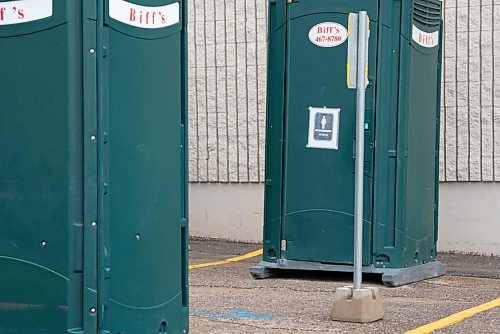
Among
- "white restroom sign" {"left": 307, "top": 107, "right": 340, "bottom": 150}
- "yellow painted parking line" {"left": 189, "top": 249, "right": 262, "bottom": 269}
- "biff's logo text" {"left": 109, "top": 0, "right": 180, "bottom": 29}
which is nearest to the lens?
"biff's logo text" {"left": 109, "top": 0, "right": 180, "bottom": 29}

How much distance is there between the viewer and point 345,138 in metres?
10.4

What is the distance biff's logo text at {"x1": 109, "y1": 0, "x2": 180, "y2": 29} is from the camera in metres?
6.30

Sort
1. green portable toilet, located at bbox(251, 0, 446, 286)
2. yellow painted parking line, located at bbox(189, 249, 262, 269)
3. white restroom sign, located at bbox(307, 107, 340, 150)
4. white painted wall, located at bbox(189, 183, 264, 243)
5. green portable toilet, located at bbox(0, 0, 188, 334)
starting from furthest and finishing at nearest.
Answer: white painted wall, located at bbox(189, 183, 264, 243), yellow painted parking line, located at bbox(189, 249, 262, 269), white restroom sign, located at bbox(307, 107, 340, 150), green portable toilet, located at bbox(251, 0, 446, 286), green portable toilet, located at bbox(0, 0, 188, 334)

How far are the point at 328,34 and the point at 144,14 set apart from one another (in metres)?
4.22

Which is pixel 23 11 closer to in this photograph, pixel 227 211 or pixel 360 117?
pixel 360 117

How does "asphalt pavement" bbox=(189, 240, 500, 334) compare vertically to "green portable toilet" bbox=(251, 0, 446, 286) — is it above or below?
below

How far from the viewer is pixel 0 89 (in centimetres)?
636

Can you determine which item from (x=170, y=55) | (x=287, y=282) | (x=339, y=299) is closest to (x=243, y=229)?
(x=287, y=282)

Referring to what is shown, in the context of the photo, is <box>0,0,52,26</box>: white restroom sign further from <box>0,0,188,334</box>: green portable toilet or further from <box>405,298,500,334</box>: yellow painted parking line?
<box>405,298,500,334</box>: yellow painted parking line

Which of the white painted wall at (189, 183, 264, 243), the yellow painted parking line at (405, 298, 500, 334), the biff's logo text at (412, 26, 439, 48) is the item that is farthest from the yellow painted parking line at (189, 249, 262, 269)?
the yellow painted parking line at (405, 298, 500, 334)

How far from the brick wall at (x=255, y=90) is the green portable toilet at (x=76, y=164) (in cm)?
697

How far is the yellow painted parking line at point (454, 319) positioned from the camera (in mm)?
7812

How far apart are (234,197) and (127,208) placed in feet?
26.1

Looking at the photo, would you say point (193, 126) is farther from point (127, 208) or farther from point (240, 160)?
point (127, 208)
